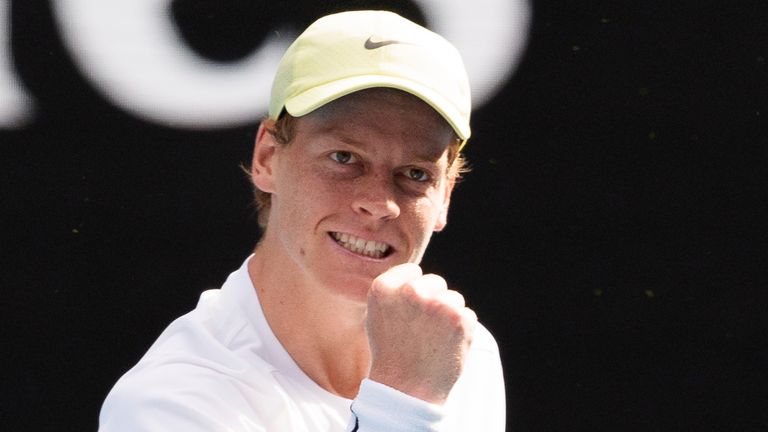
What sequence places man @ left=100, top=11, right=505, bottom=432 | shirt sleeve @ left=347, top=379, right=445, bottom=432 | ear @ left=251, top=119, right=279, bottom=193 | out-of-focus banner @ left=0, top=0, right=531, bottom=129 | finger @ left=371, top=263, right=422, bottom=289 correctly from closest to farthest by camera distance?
shirt sleeve @ left=347, top=379, right=445, bottom=432
finger @ left=371, top=263, right=422, bottom=289
man @ left=100, top=11, right=505, bottom=432
ear @ left=251, top=119, right=279, bottom=193
out-of-focus banner @ left=0, top=0, right=531, bottom=129

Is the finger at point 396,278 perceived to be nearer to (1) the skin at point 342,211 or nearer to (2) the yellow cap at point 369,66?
(1) the skin at point 342,211

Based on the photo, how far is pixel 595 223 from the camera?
8.05ft

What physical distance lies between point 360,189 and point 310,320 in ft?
0.67

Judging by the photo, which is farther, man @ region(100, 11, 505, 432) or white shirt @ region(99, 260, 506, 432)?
man @ region(100, 11, 505, 432)

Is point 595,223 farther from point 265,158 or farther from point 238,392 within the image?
point 238,392

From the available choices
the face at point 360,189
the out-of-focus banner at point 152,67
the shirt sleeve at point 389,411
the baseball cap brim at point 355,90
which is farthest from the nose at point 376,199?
the out-of-focus banner at point 152,67

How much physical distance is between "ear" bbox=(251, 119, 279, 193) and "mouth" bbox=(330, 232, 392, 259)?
6.6 inches

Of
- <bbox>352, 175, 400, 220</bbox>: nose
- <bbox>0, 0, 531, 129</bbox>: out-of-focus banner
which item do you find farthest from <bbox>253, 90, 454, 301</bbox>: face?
<bbox>0, 0, 531, 129</bbox>: out-of-focus banner

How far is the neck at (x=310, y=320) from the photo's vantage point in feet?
5.42

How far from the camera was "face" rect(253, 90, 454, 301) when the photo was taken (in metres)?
1.64

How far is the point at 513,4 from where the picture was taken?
93.9 inches

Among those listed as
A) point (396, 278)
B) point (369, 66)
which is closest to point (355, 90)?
point (369, 66)

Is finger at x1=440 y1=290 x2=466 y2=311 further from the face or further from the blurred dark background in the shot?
the blurred dark background

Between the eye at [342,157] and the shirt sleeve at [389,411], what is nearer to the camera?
the shirt sleeve at [389,411]
